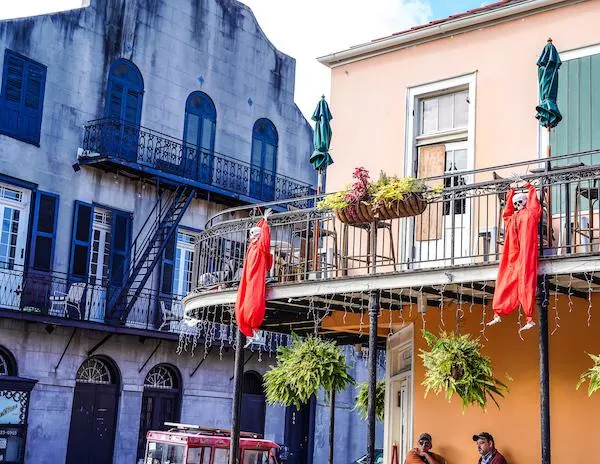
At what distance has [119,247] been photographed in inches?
970

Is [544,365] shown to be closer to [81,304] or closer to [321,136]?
[321,136]

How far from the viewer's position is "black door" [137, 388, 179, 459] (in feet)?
80.8

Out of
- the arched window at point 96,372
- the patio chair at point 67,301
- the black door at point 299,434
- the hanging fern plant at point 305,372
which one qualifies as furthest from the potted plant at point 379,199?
the black door at point 299,434

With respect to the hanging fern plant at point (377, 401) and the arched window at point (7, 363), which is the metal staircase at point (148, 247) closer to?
the arched window at point (7, 363)

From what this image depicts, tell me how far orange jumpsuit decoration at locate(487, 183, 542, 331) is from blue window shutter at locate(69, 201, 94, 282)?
15.1m

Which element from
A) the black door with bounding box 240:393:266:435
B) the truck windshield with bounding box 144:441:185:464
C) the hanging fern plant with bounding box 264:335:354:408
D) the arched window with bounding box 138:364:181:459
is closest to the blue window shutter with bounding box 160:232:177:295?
the arched window with bounding box 138:364:181:459

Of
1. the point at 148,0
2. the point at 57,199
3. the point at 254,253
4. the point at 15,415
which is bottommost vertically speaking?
the point at 15,415

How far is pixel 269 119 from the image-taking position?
29.5m

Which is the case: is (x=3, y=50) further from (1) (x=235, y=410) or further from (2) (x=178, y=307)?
(1) (x=235, y=410)

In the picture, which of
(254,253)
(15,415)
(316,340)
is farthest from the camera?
(15,415)

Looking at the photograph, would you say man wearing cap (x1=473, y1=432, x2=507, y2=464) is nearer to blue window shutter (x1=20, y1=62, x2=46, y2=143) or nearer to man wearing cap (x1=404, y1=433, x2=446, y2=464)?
man wearing cap (x1=404, y1=433, x2=446, y2=464)

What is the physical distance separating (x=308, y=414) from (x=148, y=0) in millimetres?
12903

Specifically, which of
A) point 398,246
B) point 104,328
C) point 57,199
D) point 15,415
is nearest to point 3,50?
point 57,199

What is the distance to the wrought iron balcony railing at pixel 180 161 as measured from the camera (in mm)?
24094
